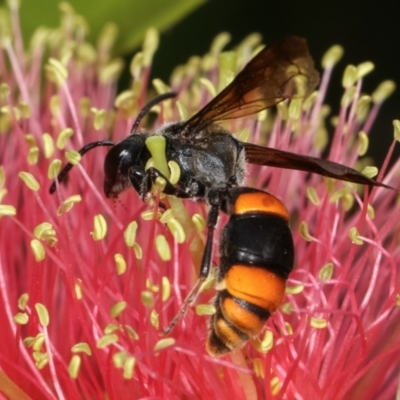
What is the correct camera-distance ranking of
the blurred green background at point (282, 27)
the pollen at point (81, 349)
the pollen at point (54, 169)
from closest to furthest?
the pollen at point (81, 349)
the pollen at point (54, 169)
the blurred green background at point (282, 27)

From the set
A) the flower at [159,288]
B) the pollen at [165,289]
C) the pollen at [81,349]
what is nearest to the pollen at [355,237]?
the flower at [159,288]

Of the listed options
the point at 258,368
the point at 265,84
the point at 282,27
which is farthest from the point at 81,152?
the point at 282,27

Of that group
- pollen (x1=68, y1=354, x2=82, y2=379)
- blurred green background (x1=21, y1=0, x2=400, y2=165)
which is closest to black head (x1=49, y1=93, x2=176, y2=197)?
pollen (x1=68, y1=354, x2=82, y2=379)

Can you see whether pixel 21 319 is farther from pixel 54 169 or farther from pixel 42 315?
pixel 54 169

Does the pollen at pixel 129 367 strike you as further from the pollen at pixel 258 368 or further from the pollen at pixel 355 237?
the pollen at pixel 355 237

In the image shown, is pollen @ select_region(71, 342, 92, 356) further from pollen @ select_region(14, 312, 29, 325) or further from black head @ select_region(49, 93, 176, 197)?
black head @ select_region(49, 93, 176, 197)

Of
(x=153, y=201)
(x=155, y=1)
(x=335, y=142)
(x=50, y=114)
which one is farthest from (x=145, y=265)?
(x=155, y=1)

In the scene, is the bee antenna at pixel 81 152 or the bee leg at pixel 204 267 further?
the bee antenna at pixel 81 152

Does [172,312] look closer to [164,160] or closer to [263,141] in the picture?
[164,160]
